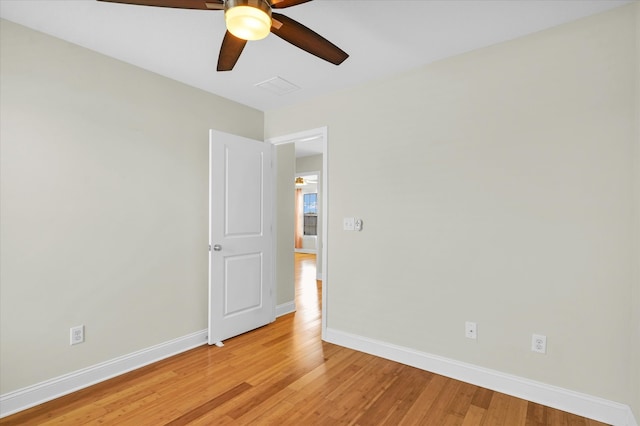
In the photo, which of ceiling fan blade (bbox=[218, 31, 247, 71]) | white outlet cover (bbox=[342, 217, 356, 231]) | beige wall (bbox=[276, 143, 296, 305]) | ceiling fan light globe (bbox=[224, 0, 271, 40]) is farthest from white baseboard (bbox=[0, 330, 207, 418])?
ceiling fan light globe (bbox=[224, 0, 271, 40])

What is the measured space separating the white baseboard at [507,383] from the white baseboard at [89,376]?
1.63m

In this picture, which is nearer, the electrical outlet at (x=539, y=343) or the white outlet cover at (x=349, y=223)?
the electrical outlet at (x=539, y=343)

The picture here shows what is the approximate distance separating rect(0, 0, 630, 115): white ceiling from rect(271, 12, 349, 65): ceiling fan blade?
317 millimetres

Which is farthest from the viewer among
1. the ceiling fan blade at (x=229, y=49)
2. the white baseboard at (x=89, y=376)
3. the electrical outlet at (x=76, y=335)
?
A: the electrical outlet at (x=76, y=335)

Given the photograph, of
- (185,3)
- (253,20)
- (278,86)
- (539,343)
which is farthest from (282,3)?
(539,343)

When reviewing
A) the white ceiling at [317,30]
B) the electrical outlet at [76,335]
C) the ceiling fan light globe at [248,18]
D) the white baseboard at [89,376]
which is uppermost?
the white ceiling at [317,30]

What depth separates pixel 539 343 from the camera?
2.21 meters

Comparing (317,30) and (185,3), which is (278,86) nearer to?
(317,30)

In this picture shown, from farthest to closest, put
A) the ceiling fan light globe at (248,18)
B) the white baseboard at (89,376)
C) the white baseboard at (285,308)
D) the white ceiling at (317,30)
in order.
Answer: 1. the white baseboard at (285,308)
2. the white baseboard at (89,376)
3. the white ceiling at (317,30)
4. the ceiling fan light globe at (248,18)

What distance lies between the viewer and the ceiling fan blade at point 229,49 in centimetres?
172

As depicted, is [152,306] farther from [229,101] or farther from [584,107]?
[584,107]

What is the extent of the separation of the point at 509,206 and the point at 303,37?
1824mm

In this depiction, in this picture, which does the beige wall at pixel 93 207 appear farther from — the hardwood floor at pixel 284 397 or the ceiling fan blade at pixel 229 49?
the ceiling fan blade at pixel 229 49

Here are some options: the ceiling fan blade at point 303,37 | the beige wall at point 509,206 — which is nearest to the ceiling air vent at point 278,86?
the beige wall at point 509,206
